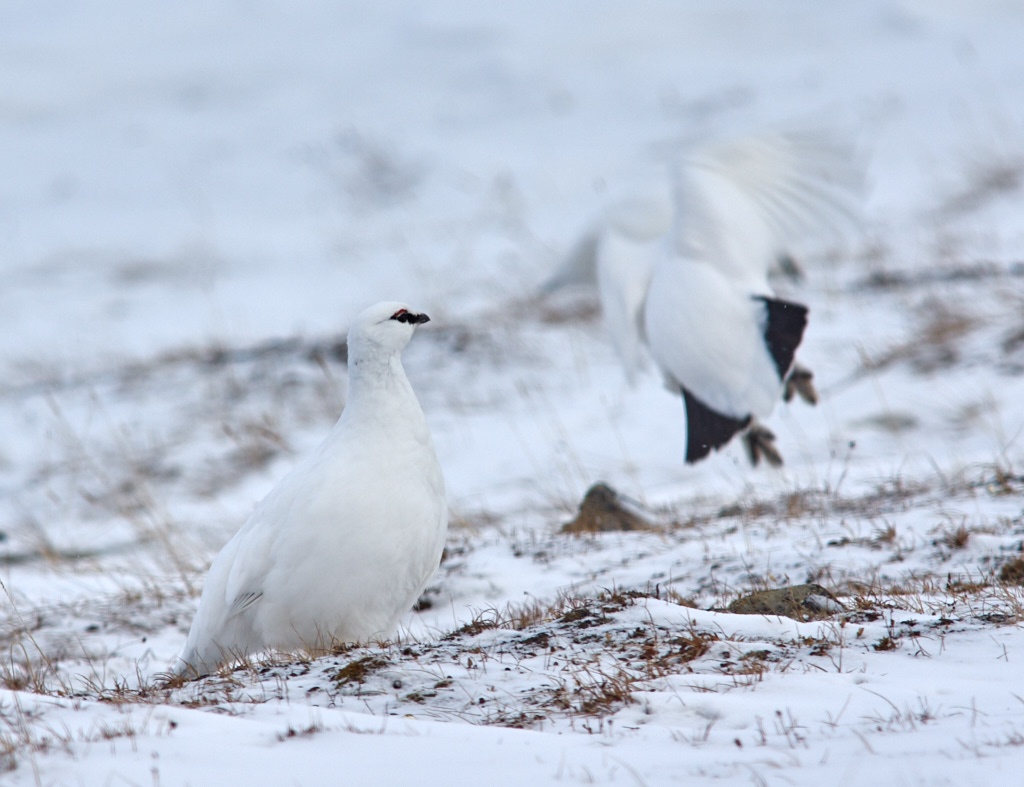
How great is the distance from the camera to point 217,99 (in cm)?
1852

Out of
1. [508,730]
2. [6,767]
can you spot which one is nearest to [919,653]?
[508,730]

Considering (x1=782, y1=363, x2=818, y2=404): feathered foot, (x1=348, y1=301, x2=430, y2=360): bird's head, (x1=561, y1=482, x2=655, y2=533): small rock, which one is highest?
(x1=348, y1=301, x2=430, y2=360): bird's head

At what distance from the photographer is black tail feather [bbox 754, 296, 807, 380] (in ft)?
17.8

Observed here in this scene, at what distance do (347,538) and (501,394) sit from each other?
5466 millimetres

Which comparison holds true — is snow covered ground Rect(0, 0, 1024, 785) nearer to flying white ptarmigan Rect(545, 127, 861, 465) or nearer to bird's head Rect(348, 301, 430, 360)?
flying white ptarmigan Rect(545, 127, 861, 465)

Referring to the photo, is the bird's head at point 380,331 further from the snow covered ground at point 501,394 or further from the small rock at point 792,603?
the small rock at point 792,603

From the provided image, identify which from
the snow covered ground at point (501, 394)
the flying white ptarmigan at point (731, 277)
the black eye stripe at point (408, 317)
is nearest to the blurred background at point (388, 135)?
the snow covered ground at point (501, 394)

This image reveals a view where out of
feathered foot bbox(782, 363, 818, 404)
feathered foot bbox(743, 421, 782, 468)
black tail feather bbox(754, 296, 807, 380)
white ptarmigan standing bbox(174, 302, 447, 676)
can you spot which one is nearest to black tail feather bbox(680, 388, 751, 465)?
feathered foot bbox(743, 421, 782, 468)

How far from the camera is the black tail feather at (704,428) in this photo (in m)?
5.75

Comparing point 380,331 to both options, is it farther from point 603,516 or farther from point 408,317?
point 603,516

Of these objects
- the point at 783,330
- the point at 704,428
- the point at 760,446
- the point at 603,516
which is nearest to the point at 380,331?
the point at 603,516

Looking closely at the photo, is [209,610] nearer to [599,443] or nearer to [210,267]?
[599,443]

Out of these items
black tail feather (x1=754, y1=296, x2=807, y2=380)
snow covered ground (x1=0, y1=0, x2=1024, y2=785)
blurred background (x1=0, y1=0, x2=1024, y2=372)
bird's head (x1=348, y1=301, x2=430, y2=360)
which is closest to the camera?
snow covered ground (x1=0, y1=0, x2=1024, y2=785)

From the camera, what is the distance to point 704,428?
5.84 metres
